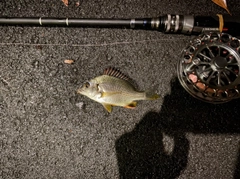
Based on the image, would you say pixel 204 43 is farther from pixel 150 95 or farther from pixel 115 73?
pixel 115 73

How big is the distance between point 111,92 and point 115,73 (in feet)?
0.95

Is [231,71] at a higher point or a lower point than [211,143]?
higher

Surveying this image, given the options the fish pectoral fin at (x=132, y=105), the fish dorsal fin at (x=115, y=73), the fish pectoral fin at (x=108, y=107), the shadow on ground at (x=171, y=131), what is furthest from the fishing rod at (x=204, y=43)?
the fish pectoral fin at (x=108, y=107)

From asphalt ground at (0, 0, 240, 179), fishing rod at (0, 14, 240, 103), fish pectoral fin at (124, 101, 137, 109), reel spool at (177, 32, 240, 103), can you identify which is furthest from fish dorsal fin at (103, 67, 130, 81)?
reel spool at (177, 32, 240, 103)

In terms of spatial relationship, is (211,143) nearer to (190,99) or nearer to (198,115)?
(198,115)

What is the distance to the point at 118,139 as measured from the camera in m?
2.84

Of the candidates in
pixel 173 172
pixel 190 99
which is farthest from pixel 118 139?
pixel 190 99

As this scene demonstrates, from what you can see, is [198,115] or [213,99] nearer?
[213,99]

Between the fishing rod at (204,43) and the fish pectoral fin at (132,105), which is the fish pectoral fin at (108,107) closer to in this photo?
the fish pectoral fin at (132,105)

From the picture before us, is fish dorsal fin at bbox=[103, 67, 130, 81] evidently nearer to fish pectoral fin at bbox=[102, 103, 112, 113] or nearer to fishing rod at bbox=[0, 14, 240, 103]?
fish pectoral fin at bbox=[102, 103, 112, 113]

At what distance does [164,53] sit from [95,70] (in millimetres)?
888

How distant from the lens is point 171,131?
2.88 metres

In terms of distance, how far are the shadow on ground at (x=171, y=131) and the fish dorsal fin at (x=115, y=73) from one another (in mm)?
544

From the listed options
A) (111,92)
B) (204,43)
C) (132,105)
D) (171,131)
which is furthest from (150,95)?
(204,43)
